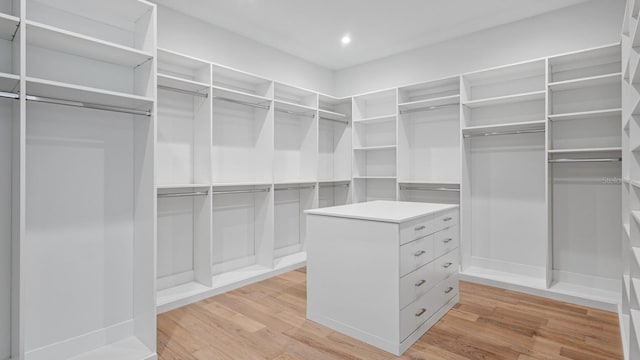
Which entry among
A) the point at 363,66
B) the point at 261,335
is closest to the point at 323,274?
the point at 261,335

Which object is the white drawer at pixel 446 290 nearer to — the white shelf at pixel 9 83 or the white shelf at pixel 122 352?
the white shelf at pixel 122 352

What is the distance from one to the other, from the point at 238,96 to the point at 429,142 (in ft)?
8.04

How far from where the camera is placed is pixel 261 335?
257 centimetres

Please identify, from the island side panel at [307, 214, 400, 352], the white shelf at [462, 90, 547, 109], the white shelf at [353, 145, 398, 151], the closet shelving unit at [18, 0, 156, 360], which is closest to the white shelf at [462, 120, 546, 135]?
A: the white shelf at [462, 90, 547, 109]

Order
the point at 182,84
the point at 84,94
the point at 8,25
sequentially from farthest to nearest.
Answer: the point at 182,84
the point at 84,94
the point at 8,25

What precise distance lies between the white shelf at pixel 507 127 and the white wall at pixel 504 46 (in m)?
0.75

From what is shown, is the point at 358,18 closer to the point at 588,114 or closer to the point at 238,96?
the point at 238,96

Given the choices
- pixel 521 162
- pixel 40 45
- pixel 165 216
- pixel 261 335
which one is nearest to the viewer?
pixel 40 45

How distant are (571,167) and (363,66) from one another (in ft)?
9.75

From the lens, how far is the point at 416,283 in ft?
8.04

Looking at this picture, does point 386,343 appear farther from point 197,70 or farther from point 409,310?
point 197,70

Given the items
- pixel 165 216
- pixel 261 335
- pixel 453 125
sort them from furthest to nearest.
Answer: pixel 453 125 < pixel 165 216 < pixel 261 335

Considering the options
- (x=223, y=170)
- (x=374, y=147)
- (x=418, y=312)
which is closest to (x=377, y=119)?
(x=374, y=147)

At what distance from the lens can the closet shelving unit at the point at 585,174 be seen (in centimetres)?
315
